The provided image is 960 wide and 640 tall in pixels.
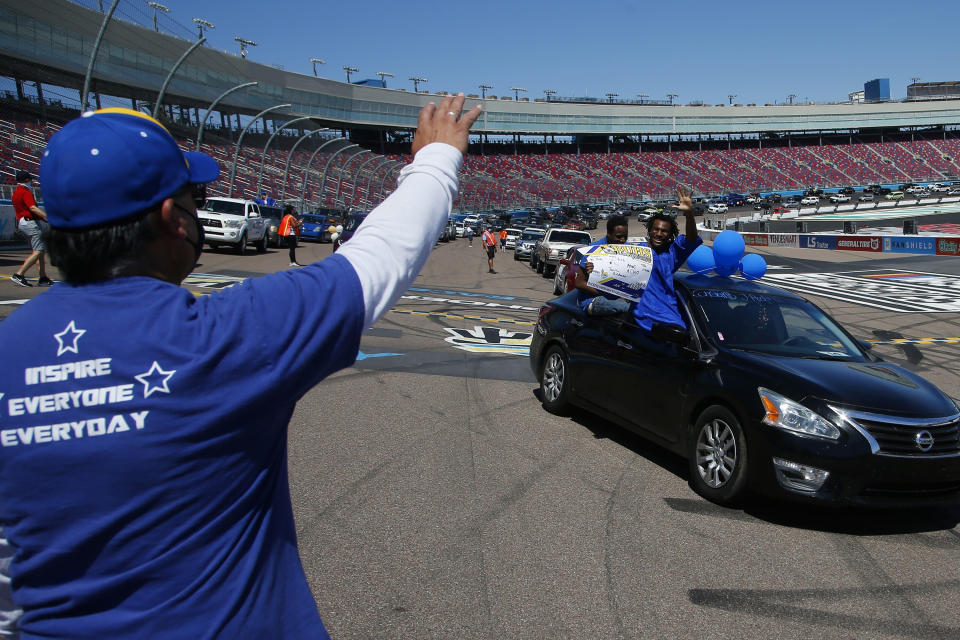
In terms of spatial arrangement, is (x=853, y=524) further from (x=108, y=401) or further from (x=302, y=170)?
(x=302, y=170)

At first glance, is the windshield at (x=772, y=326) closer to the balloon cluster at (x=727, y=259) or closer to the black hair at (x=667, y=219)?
the black hair at (x=667, y=219)

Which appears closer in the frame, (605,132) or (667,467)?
(667,467)

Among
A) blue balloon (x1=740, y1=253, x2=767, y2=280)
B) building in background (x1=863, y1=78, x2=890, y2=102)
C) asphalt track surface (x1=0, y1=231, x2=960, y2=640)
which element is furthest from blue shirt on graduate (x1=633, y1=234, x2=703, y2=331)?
building in background (x1=863, y1=78, x2=890, y2=102)

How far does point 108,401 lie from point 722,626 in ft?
10.6

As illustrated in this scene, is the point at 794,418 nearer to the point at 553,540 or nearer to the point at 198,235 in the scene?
the point at 553,540

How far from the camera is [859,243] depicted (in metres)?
36.5

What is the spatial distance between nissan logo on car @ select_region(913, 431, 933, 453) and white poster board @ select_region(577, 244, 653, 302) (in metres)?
2.67

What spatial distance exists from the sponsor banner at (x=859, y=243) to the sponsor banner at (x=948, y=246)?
319 cm

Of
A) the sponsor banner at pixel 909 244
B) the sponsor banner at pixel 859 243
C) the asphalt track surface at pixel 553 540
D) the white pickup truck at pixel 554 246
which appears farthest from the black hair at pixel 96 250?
the sponsor banner at pixel 859 243

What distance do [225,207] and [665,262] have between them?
22.5m

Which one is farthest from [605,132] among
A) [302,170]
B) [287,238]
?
[287,238]

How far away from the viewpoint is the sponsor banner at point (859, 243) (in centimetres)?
3516

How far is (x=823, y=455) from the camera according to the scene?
15.8 ft

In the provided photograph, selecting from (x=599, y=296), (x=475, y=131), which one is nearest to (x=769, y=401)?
(x=599, y=296)
